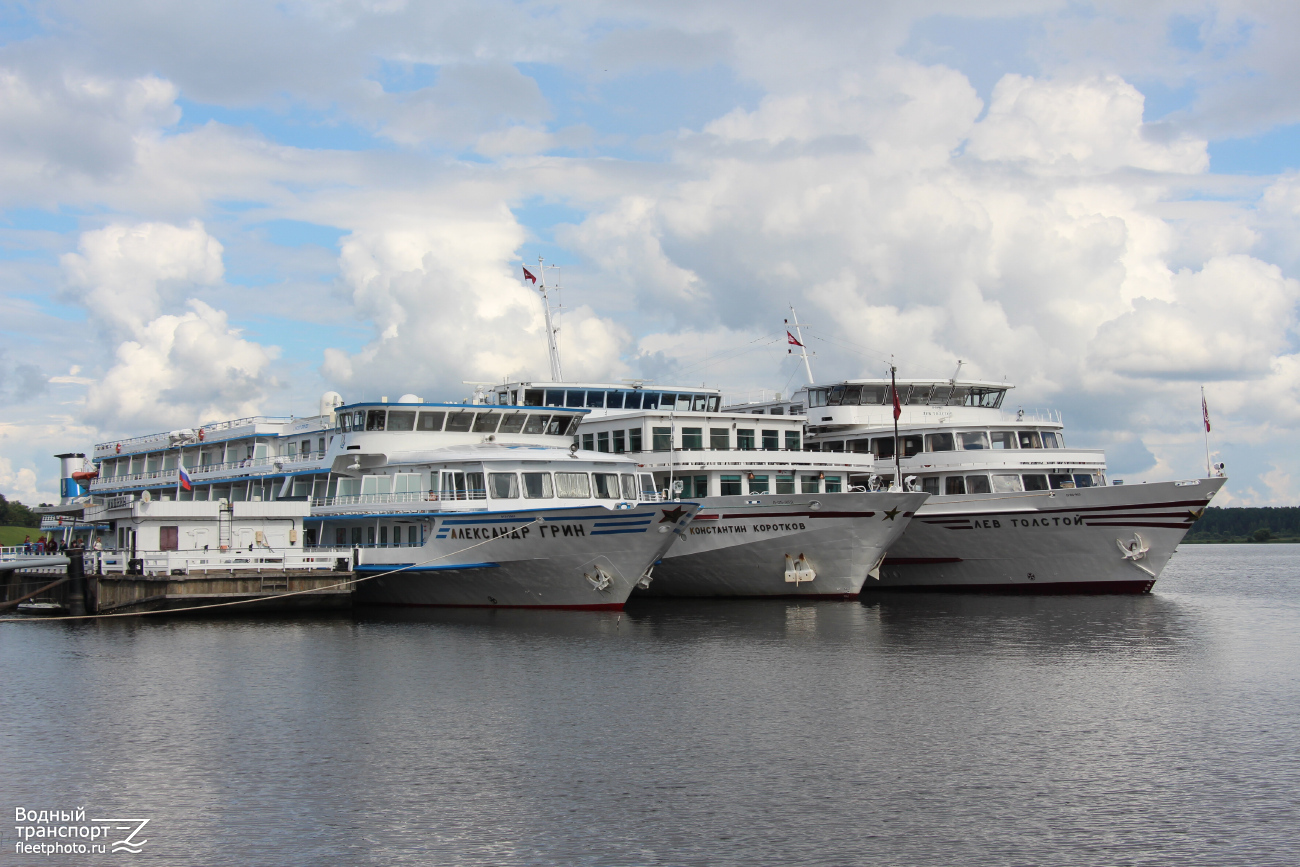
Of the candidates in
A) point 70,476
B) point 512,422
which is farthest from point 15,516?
point 512,422

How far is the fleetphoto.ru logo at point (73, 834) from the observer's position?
51.6 ft

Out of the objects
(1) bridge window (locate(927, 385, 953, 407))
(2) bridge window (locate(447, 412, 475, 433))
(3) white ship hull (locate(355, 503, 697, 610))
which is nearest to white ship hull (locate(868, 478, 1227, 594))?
(1) bridge window (locate(927, 385, 953, 407))

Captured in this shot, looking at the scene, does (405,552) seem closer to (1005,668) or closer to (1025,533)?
(1005,668)

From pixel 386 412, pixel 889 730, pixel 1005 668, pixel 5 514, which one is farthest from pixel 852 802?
pixel 5 514

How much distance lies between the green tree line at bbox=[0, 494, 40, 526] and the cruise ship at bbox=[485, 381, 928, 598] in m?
136

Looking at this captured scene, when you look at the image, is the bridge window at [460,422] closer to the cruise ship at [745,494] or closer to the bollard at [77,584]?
the cruise ship at [745,494]

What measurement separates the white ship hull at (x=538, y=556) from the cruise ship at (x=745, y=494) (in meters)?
3.88

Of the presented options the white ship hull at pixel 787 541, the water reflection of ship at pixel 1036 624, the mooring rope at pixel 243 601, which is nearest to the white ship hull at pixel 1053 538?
the water reflection of ship at pixel 1036 624

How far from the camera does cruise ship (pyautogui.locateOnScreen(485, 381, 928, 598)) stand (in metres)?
45.5

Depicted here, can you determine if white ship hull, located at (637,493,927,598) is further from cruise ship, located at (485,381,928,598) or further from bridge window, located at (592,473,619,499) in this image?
bridge window, located at (592,473,619,499)

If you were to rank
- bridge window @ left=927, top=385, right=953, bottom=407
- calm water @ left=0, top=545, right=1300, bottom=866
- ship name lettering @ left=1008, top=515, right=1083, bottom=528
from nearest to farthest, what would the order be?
calm water @ left=0, top=545, right=1300, bottom=866
ship name lettering @ left=1008, top=515, right=1083, bottom=528
bridge window @ left=927, top=385, right=953, bottom=407

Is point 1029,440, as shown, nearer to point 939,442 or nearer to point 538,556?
point 939,442

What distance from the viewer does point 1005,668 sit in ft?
95.9

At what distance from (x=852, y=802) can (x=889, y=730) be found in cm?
460
